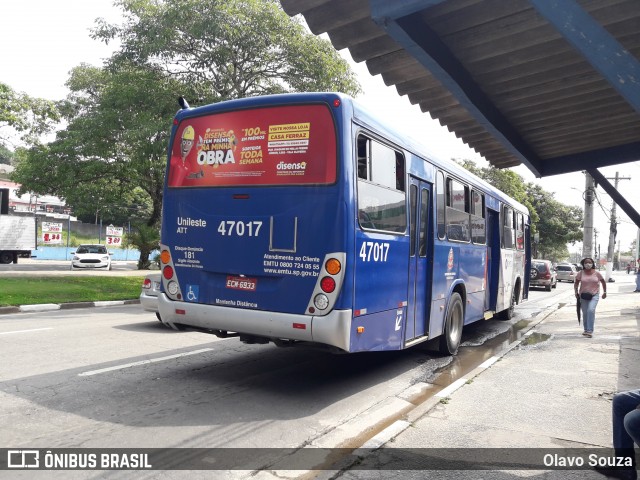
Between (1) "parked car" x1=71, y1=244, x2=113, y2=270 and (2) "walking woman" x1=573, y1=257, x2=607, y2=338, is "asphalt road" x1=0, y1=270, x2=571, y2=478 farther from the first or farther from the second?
(1) "parked car" x1=71, y1=244, x2=113, y2=270

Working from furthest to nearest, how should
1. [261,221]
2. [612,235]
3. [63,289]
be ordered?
[612,235] → [63,289] → [261,221]

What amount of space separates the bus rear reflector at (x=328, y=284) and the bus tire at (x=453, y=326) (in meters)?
3.44

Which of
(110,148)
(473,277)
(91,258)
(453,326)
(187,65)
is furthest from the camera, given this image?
(91,258)

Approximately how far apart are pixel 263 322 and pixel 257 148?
1968 mm

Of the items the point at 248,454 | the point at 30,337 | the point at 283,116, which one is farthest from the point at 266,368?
the point at 30,337

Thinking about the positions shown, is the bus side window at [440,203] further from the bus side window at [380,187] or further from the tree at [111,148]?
the tree at [111,148]

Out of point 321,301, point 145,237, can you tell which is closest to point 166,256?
point 321,301

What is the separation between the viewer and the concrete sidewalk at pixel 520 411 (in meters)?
4.09

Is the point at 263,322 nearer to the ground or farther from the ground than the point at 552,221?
nearer to the ground

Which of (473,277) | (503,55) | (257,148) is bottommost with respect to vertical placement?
(473,277)

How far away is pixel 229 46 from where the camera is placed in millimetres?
17984

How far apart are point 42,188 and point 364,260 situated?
22.7 metres

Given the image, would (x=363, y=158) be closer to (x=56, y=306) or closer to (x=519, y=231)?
(x=519, y=231)

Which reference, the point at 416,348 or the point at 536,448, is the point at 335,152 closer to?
the point at 536,448
